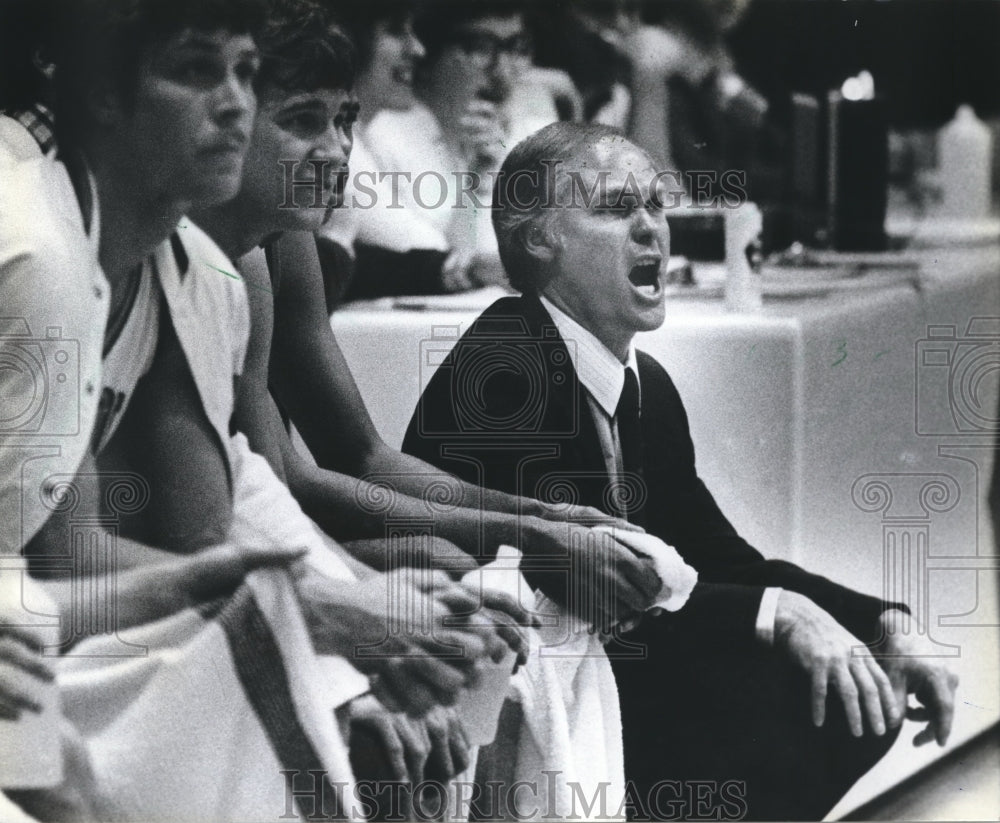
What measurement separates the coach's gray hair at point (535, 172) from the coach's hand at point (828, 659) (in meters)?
1.01

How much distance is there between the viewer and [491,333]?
307cm

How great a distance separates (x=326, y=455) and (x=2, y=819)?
1030 millimetres

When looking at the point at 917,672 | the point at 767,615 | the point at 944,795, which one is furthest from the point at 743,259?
the point at 944,795

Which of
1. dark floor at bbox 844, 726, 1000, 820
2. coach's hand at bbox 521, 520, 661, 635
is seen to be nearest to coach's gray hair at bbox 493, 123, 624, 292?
coach's hand at bbox 521, 520, 661, 635

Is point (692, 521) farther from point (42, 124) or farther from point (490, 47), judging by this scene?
point (42, 124)

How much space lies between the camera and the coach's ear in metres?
3.06

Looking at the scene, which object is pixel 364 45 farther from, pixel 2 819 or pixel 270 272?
pixel 2 819

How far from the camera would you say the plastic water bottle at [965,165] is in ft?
10.4

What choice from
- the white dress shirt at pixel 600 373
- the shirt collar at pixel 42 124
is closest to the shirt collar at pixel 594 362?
the white dress shirt at pixel 600 373

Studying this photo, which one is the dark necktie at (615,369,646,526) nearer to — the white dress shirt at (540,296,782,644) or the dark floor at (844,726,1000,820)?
the white dress shirt at (540,296,782,644)

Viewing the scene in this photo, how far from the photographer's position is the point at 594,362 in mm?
3098

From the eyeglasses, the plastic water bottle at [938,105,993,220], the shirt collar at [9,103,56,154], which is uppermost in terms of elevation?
the eyeglasses

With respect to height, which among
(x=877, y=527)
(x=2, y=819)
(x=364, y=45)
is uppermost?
(x=364, y=45)

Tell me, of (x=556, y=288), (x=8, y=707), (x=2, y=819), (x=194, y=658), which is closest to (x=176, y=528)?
(x=194, y=658)
